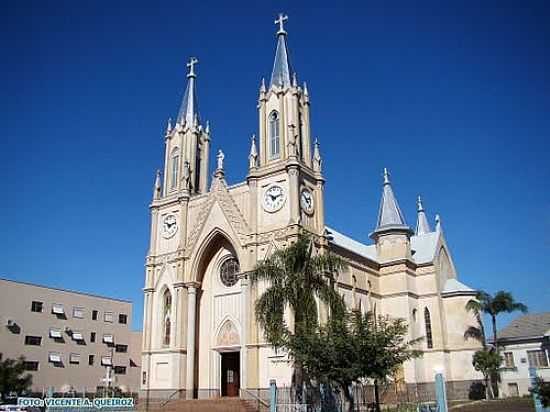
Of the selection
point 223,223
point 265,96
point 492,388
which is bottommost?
point 492,388

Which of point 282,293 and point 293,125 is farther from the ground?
point 293,125

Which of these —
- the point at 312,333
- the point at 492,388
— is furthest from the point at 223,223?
the point at 492,388

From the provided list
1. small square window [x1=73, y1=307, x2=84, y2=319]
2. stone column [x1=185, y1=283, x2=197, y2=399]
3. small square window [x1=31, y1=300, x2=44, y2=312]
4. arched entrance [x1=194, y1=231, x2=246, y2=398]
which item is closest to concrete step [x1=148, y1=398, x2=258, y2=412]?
stone column [x1=185, y1=283, x2=197, y2=399]

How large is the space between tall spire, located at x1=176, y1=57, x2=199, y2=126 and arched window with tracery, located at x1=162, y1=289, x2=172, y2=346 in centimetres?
1521

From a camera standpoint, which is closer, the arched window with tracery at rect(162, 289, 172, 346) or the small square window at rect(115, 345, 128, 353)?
the arched window with tracery at rect(162, 289, 172, 346)

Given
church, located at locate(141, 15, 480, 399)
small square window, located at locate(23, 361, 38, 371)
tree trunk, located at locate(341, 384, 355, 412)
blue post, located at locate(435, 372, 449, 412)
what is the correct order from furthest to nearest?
1. small square window, located at locate(23, 361, 38, 371)
2. church, located at locate(141, 15, 480, 399)
3. tree trunk, located at locate(341, 384, 355, 412)
4. blue post, located at locate(435, 372, 449, 412)

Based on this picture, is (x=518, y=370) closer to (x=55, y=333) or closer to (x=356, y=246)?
(x=356, y=246)

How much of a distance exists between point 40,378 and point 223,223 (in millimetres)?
30458

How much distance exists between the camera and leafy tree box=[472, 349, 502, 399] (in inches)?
1773

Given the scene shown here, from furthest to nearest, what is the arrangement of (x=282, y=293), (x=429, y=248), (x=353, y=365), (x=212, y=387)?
(x=429, y=248) → (x=212, y=387) → (x=282, y=293) → (x=353, y=365)

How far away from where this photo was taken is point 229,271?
42219mm

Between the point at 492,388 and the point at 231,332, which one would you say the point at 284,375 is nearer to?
the point at 231,332

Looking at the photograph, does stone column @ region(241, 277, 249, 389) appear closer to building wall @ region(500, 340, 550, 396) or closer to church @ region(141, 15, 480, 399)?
church @ region(141, 15, 480, 399)

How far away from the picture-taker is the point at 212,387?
40.3m
